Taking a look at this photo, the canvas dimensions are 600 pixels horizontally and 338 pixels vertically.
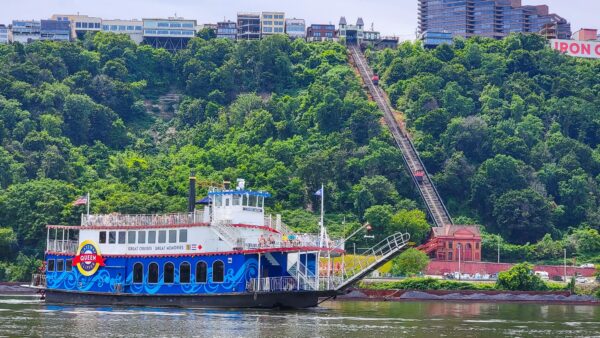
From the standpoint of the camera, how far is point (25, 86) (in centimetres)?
15025

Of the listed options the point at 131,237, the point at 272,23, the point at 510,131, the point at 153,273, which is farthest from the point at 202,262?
the point at 272,23

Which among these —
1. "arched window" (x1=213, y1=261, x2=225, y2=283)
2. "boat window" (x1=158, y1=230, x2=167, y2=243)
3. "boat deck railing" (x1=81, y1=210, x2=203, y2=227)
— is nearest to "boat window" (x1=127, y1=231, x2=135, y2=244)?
"boat deck railing" (x1=81, y1=210, x2=203, y2=227)

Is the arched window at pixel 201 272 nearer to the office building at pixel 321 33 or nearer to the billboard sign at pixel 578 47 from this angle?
the office building at pixel 321 33

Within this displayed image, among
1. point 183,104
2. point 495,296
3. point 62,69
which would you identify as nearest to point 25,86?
point 62,69

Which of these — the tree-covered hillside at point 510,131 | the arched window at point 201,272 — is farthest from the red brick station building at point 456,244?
the arched window at point 201,272

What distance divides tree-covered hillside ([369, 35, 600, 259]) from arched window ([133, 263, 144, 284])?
183ft

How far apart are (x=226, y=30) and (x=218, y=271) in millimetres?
115183

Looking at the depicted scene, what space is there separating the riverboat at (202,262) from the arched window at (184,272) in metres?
0.06

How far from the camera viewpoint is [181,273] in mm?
72438

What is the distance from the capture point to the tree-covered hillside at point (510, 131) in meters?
130

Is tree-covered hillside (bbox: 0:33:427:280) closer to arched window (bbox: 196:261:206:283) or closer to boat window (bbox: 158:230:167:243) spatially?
boat window (bbox: 158:230:167:243)

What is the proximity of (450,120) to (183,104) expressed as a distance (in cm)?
3552

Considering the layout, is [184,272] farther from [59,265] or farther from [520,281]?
[520,281]

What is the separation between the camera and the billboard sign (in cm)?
18212
